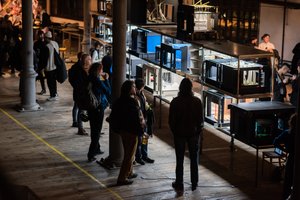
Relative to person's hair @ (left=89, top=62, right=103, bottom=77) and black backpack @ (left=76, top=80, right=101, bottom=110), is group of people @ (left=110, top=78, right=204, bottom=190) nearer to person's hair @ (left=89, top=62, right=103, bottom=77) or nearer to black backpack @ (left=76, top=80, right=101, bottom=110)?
black backpack @ (left=76, top=80, right=101, bottom=110)

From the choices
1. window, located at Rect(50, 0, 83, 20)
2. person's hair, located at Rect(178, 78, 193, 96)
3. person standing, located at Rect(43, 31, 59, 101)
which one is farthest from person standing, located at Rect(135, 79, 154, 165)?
window, located at Rect(50, 0, 83, 20)

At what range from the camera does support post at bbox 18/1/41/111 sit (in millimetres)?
11984

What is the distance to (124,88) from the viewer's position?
755 centimetres

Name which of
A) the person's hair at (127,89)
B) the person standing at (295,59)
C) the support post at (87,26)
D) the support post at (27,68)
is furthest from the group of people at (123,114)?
the person standing at (295,59)

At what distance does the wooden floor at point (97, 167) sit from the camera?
769cm

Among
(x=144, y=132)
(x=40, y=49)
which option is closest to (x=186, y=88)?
(x=144, y=132)

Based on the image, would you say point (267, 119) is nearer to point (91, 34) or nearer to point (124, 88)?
point (124, 88)

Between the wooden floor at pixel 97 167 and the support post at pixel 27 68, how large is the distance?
478 mm

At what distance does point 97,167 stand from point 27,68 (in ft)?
14.0

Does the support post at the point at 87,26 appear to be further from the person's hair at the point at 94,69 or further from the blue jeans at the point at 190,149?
the blue jeans at the point at 190,149

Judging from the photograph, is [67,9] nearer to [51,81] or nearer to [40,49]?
[51,81]

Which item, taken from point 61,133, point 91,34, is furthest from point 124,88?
point 91,34

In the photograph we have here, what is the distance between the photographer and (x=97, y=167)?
346 inches

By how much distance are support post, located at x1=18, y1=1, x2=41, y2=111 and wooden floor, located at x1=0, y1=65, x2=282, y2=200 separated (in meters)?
0.48
